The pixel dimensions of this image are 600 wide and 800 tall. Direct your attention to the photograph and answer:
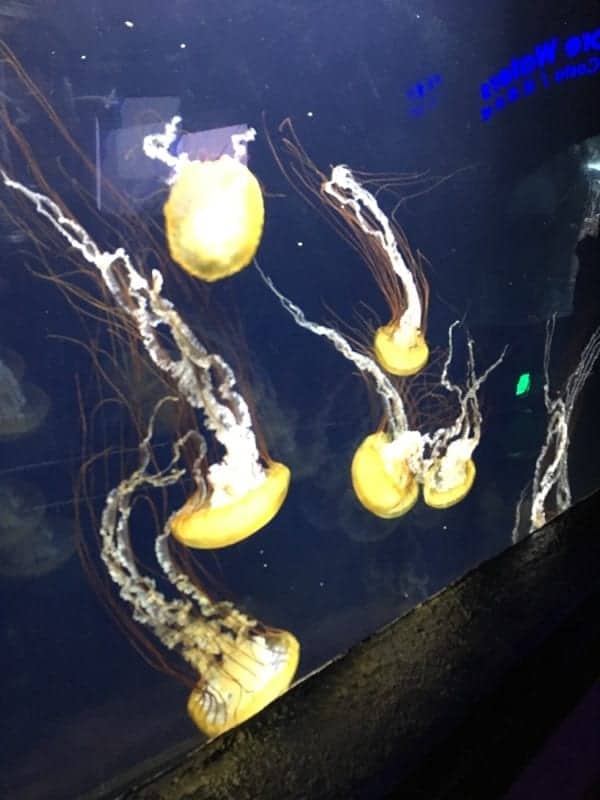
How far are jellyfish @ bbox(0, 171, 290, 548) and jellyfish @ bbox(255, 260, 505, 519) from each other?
0.24 meters

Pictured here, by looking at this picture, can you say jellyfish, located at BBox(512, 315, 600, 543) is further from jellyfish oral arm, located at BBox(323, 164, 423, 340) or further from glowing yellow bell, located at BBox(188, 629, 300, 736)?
glowing yellow bell, located at BBox(188, 629, 300, 736)

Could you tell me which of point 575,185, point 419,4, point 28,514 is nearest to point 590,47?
point 575,185

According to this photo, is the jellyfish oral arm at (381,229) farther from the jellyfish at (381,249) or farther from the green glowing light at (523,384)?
the green glowing light at (523,384)

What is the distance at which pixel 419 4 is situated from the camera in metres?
1.38

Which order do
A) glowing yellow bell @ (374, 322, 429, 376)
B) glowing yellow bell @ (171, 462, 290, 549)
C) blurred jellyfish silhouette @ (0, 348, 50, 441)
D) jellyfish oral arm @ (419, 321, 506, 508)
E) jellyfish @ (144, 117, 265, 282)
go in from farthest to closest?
jellyfish oral arm @ (419, 321, 506, 508) < glowing yellow bell @ (374, 322, 429, 376) < glowing yellow bell @ (171, 462, 290, 549) < jellyfish @ (144, 117, 265, 282) < blurred jellyfish silhouette @ (0, 348, 50, 441)

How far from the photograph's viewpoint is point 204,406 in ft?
3.93

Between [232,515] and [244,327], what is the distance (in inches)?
15.1

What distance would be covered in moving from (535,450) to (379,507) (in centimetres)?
73

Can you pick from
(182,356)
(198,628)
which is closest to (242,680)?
(198,628)

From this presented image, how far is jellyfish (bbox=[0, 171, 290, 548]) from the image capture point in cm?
103

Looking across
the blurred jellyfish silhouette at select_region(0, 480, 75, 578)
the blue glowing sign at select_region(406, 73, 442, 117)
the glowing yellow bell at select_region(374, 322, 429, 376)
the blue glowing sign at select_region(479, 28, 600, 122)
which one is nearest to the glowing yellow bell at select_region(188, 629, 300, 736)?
the blurred jellyfish silhouette at select_region(0, 480, 75, 578)

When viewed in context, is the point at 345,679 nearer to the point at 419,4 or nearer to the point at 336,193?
the point at 336,193

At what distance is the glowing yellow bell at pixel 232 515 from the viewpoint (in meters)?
1.22

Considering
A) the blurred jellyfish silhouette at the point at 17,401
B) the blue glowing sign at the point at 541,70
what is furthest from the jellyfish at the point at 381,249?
the blurred jellyfish silhouette at the point at 17,401
